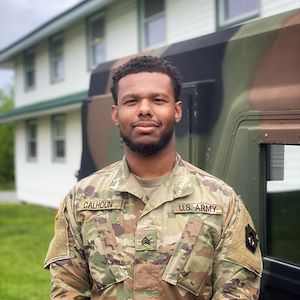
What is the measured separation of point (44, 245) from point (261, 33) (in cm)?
773

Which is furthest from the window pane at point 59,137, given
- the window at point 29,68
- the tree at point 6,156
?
the tree at point 6,156

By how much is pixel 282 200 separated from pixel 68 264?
1350mm

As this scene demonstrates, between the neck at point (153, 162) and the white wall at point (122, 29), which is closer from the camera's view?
the neck at point (153, 162)

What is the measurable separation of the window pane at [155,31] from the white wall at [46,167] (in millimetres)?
3527

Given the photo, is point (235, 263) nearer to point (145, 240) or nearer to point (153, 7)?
point (145, 240)

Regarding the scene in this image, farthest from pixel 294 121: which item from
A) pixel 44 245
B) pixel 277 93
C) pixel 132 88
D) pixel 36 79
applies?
pixel 36 79

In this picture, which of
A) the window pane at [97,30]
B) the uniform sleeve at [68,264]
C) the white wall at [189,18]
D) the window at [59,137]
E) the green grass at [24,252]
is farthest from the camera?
the window at [59,137]

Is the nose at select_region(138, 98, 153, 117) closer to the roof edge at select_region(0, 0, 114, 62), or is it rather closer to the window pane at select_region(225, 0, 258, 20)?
the window pane at select_region(225, 0, 258, 20)

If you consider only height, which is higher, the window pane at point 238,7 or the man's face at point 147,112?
the window pane at point 238,7

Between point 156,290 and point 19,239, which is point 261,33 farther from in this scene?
point 19,239

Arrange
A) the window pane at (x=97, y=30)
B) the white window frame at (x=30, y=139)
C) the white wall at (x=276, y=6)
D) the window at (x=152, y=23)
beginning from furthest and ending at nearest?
the white window frame at (x=30, y=139)
the window pane at (x=97, y=30)
the window at (x=152, y=23)
the white wall at (x=276, y=6)

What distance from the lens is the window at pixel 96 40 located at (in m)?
12.9

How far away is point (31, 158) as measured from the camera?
17578mm

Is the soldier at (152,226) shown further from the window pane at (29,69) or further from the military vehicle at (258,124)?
the window pane at (29,69)
